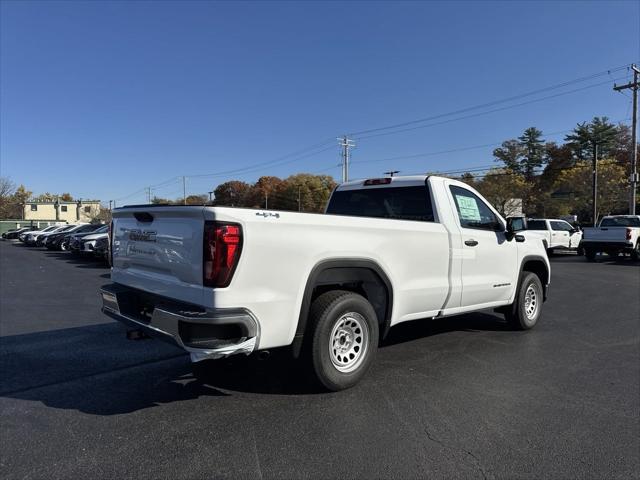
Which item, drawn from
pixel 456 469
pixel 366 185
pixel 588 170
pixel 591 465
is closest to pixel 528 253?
pixel 366 185

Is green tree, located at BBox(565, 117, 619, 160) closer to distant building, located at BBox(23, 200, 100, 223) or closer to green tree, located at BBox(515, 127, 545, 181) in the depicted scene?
green tree, located at BBox(515, 127, 545, 181)

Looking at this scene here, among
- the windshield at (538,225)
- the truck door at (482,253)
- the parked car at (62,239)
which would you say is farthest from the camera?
the parked car at (62,239)

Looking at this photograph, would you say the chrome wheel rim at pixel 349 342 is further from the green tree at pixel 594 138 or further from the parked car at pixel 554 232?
the green tree at pixel 594 138

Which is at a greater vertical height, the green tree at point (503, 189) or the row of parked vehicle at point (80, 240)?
the green tree at point (503, 189)

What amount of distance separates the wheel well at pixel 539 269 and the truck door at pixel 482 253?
76 centimetres

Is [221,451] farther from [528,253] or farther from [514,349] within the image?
[528,253]

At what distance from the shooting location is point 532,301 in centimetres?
692

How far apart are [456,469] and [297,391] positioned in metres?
1.64

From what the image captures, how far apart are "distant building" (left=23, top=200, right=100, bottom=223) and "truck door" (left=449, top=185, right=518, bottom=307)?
328 feet

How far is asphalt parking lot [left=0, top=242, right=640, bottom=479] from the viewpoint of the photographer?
300 centimetres

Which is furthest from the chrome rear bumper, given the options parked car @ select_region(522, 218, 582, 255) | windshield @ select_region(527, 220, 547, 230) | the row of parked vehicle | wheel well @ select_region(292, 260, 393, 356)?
windshield @ select_region(527, 220, 547, 230)

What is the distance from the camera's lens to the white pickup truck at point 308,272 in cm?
334

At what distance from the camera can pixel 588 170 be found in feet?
142

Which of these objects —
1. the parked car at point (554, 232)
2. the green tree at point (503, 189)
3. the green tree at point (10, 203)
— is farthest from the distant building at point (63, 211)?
the parked car at point (554, 232)
